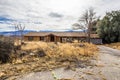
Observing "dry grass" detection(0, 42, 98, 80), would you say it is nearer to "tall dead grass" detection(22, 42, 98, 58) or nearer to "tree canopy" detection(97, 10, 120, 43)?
"tall dead grass" detection(22, 42, 98, 58)

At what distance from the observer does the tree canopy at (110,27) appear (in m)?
40.3

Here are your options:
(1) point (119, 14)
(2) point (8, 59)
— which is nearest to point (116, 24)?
(1) point (119, 14)

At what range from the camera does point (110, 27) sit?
135 feet

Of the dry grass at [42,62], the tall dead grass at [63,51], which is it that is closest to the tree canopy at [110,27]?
the tall dead grass at [63,51]

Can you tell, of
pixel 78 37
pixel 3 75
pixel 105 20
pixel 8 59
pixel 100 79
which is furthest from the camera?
pixel 78 37

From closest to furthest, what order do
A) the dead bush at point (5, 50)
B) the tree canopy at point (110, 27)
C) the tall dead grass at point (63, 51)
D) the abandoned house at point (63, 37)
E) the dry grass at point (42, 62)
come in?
the dry grass at point (42, 62) → the dead bush at point (5, 50) → the tall dead grass at point (63, 51) → the tree canopy at point (110, 27) → the abandoned house at point (63, 37)

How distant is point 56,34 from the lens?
5059 centimetres

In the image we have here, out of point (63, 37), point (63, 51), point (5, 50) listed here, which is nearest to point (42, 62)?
point (5, 50)

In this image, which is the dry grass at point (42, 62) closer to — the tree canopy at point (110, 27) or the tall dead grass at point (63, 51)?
the tall dead grass at point (63, 51)

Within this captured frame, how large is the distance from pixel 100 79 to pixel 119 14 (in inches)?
1486

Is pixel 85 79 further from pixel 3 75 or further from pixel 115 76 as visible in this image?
pixel 3 75

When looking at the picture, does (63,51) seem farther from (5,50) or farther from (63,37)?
(63,37)

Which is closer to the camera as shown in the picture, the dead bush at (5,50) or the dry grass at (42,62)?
the dry grass at (42,62)

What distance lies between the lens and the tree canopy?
1585 inches
